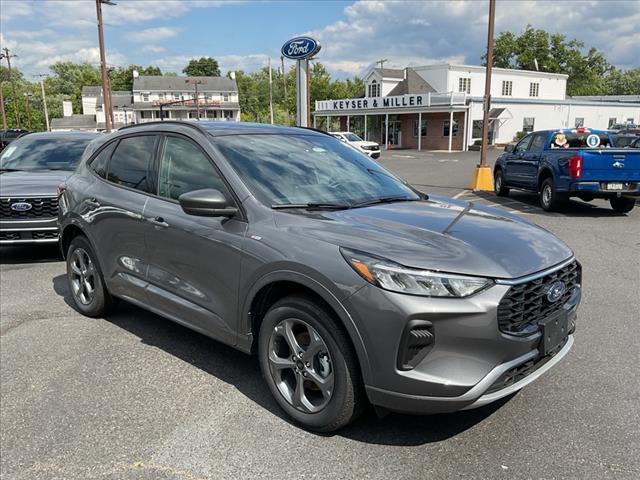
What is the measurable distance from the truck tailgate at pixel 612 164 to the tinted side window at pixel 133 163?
924 centimetres

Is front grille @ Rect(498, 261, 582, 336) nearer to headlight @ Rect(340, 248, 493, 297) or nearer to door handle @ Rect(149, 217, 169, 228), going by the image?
headlight @ Rect(340, 248, 493, 297)

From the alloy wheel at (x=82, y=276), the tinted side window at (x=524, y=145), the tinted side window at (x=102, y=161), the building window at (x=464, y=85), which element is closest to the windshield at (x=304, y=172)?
the tinted side window at (x=102, y=161)

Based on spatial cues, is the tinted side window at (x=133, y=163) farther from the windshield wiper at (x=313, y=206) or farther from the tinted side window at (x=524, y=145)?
the tinted side window at (x=524, y=145)

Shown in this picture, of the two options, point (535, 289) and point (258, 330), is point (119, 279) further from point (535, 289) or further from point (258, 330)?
point (535, 289)

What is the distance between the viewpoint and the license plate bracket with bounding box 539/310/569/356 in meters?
2.90

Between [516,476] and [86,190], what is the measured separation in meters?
4.23

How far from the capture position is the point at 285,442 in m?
3.11

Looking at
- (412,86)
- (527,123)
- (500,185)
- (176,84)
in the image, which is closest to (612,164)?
(500,185)

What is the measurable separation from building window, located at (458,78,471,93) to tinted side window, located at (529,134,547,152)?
37.3 m

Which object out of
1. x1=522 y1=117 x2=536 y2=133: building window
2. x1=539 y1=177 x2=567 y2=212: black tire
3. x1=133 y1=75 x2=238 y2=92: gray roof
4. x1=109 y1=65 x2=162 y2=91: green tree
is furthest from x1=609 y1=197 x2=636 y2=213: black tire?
x1=109 y1=65 x2=162 y2=91: green tree

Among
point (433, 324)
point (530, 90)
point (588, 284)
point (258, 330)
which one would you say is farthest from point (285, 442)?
point (530, 90)

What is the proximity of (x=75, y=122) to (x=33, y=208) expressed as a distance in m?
97.8

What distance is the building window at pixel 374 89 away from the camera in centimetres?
5109

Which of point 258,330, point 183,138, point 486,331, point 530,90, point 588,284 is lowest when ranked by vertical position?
point 588,284
